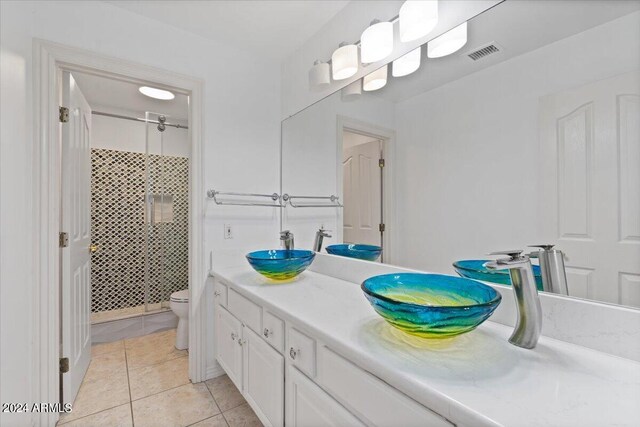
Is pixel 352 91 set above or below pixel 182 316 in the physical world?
above

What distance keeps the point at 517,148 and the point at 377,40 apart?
0.93m

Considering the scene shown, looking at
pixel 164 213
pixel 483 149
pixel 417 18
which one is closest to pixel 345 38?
pixel 417 18

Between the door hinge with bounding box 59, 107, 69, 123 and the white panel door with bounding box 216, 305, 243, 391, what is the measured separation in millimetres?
1415

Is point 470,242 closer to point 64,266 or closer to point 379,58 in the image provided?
point 379,58

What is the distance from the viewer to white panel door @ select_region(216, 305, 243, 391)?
1.55m

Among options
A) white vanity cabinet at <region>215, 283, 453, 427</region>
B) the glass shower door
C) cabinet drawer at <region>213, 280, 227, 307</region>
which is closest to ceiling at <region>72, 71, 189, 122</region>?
the glass shower door

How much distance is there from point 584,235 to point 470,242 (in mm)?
350

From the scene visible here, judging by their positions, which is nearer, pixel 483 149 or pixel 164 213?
pixel 483 149

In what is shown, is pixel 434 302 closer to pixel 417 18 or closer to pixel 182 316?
pixel 417 18

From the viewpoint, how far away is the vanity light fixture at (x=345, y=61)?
1.68 metres

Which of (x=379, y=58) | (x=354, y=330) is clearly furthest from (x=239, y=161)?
(x=354, y=330)

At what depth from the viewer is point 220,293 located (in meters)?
1.82

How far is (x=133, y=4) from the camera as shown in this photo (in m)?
1.68

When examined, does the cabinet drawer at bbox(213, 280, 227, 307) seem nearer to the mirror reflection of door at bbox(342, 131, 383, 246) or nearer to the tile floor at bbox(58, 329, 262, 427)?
the tile floor at bbox(58, 329, 262, 427)
